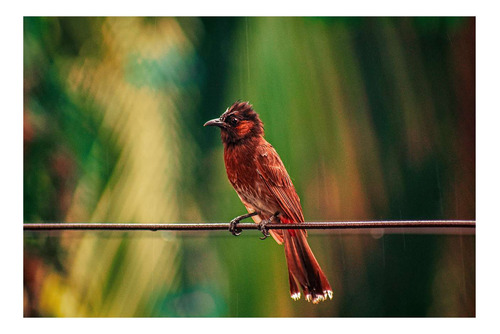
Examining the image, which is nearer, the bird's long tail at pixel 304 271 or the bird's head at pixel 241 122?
the bird's long tail at pixel 304 271

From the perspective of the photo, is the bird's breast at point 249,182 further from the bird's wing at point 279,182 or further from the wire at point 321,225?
the wire at point 321,225

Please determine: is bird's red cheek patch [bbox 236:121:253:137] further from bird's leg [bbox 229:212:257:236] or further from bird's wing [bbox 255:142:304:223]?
bird's leg [bbox 229:212:257:236]

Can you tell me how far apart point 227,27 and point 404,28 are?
129 centimetres

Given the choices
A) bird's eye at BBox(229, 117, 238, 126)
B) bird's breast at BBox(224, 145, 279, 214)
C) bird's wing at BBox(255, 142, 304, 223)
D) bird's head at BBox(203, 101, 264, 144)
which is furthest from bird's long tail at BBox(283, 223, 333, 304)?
bird's eye at BBox(229, 117, 238, 126)

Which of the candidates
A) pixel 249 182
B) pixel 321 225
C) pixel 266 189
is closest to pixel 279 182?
pixel 266 189

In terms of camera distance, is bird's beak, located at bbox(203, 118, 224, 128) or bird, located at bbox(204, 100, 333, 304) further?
bird's beak, located at bbox(203, 118, 224, 128)

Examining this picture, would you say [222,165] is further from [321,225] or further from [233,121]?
[321,225]

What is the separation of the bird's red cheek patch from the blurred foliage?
0.14 m

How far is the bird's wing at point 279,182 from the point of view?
362 cm

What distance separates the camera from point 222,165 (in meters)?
3.88

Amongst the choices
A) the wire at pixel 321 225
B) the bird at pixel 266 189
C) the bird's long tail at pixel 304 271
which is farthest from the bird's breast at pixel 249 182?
the wire at pixel 321 225

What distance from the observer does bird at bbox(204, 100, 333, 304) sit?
3621 millimetres

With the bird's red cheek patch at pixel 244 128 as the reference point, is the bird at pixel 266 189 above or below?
below

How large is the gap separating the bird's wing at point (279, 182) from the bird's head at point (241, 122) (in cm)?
14
